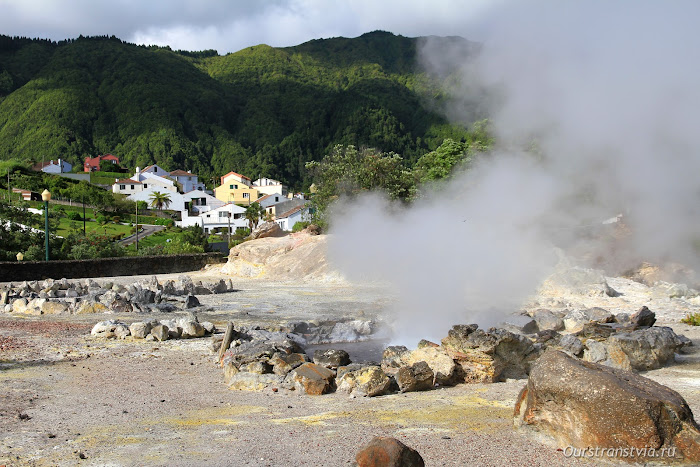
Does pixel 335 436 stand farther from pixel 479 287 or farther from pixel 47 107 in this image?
pixel 47 107

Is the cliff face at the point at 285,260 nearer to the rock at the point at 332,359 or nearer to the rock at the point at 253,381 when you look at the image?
the rock at the point at 332,359

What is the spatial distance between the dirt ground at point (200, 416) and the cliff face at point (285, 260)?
1427 cm

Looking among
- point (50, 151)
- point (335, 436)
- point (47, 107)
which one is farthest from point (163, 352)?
point (47, 107)

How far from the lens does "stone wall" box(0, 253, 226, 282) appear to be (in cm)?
2509

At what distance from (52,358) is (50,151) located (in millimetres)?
120161

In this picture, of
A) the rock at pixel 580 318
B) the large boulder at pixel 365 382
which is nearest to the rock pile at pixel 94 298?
the large boulder at pixel 365 382

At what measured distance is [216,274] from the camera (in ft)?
97.1

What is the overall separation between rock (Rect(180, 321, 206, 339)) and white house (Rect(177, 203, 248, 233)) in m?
57.7

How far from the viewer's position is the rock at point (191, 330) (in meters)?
13.3

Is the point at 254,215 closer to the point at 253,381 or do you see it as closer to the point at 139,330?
the point at 139,330

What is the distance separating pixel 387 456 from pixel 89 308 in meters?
13.6

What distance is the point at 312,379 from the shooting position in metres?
8.85

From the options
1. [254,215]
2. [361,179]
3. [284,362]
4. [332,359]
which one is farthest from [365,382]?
[254,215]

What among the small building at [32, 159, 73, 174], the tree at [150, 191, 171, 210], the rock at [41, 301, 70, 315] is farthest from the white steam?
the small building at [32, 159, 73, 174]
